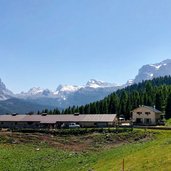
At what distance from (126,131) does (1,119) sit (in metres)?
76.5

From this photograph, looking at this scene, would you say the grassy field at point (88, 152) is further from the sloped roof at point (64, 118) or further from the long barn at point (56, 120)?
the sloped roof at point (64, 118)

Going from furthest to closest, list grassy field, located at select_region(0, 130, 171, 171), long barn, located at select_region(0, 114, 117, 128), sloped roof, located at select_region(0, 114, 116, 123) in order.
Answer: sloped roof, located at select_region(0, 114, 116, 123) → long barn, located at select_region(0, 114, 117, 128) → grassy field, located at select_region(0, 130, 171, 171)

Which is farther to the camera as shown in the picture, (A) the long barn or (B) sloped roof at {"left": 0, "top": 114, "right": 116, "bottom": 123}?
(B) sloped roof at {"left": 0, "top": 114, "right": 116, "bottom": 123}

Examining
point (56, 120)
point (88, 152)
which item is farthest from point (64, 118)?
point (88, 152)

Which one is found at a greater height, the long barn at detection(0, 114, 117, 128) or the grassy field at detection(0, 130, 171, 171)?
the long barn at detection(0, 114, 117, 128)

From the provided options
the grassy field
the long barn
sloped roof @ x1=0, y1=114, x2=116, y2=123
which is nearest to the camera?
the grassy field

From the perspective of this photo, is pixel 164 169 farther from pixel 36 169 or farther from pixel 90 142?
pixel 90 142

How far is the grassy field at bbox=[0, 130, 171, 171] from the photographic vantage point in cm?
4441

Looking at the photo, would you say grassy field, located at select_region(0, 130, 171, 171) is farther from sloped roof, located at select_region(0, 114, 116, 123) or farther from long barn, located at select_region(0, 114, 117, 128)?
sloped roof, located at select_region(0, 114, 116, 123)

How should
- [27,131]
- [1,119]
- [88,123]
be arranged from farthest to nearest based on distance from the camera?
[1,119]
[88,123]
[27,131]

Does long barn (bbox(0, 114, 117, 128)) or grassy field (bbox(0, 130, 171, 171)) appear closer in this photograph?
grassy field (bbox(0, 130, 171, 171))

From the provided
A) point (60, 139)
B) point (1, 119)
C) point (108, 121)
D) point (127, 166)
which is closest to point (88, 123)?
point (108, 121)

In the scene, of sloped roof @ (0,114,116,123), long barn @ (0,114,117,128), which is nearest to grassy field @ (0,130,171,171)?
Result: long barn @ (0,114,117,128)

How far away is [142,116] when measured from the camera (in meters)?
142
